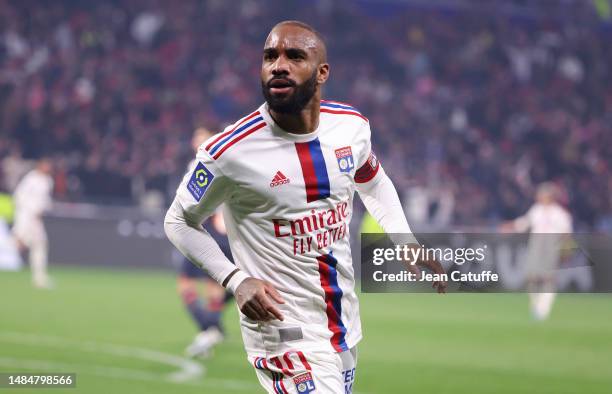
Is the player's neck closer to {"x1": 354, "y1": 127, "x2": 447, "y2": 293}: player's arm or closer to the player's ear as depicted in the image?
the player's ear

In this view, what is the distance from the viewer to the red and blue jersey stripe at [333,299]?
4.66 meters

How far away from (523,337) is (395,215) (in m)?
9.25

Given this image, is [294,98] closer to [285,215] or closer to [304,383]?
[285,215]

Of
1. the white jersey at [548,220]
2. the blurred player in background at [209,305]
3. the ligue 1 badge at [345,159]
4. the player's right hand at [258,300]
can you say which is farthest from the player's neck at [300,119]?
the white jersey at [548,220]

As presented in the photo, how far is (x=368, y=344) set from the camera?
12.7 metres

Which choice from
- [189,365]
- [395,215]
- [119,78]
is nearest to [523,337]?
[189,365]

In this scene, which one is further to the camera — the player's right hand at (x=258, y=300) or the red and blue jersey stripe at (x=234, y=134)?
the red and blue jersey stripe at (x=234, y=134)

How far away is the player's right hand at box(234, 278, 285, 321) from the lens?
4266 millimetres

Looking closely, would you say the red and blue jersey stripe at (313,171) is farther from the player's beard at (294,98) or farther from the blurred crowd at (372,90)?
the blurred crowd at (372,90)

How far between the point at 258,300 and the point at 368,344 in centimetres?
859

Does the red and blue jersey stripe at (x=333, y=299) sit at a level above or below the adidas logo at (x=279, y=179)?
below

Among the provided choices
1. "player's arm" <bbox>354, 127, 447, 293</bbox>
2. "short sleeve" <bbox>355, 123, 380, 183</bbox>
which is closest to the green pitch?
"player's arm" <bbox>354, 127, 447, 293</bbox>

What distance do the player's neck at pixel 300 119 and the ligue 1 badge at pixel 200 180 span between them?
0.40 metres

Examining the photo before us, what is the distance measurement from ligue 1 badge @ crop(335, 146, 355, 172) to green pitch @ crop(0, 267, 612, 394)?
475cm
